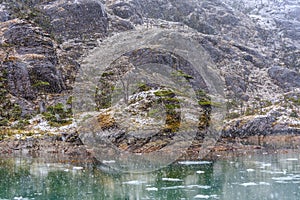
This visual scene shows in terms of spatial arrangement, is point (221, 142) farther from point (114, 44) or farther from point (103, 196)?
point (114, 44)

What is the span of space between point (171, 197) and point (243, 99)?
92.1 meters

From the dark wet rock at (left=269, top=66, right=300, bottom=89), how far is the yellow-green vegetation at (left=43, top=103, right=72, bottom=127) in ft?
253

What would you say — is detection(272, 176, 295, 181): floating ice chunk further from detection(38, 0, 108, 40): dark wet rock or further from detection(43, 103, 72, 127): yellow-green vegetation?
detection(38, 0, 108, 40): dark wet rock

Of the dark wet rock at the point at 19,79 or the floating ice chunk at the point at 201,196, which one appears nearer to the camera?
the floating ice chunk at the point at 201,196

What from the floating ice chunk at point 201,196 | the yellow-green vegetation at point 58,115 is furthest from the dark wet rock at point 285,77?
the floating ice chunk at point 201,196

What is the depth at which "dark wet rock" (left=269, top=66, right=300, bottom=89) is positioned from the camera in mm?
123250

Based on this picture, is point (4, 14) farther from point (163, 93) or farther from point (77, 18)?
point (163, 93)

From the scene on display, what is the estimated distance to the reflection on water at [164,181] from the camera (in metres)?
23.4

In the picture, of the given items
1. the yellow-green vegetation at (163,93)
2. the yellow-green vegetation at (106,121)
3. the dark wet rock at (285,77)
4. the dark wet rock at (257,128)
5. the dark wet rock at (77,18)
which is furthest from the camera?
the dark wet rock at (285,77)

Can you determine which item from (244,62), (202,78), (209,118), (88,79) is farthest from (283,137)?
(244,62)

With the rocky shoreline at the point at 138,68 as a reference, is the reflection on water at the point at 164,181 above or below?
below

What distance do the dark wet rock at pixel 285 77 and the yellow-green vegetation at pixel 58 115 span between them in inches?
3036

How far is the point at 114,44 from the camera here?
360ft

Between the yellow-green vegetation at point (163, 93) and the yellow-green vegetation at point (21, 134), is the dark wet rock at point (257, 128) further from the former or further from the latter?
the yellow-green vegetation at point (21, 134)
